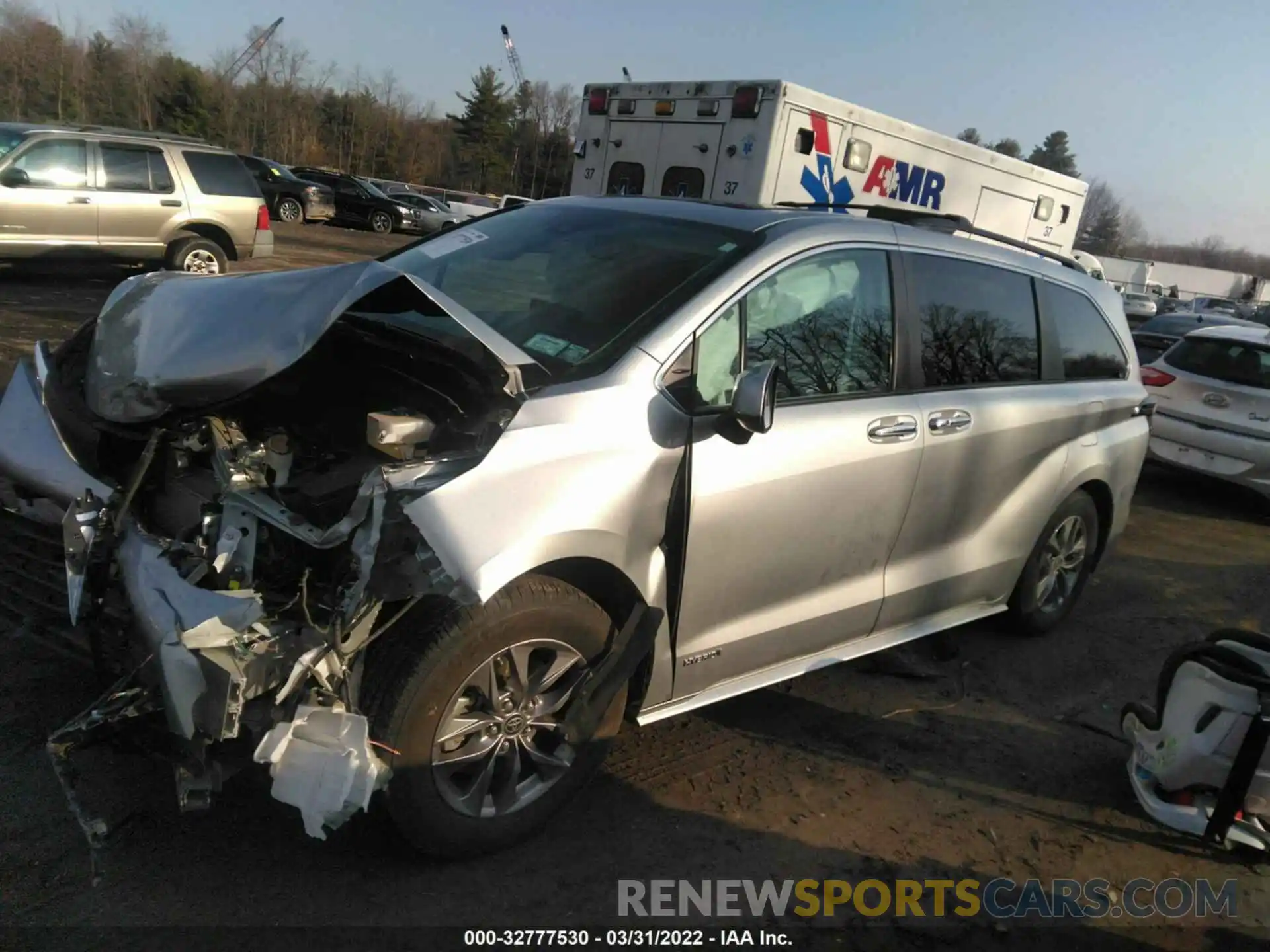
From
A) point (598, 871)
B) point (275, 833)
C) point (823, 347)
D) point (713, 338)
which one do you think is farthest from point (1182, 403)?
point (275, 833)

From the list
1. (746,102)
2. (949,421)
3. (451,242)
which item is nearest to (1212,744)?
(949,421)

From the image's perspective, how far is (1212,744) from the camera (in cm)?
317

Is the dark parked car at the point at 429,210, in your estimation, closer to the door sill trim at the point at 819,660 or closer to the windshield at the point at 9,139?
the windshield at the point at 9,139

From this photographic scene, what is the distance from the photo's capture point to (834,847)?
3.10 m

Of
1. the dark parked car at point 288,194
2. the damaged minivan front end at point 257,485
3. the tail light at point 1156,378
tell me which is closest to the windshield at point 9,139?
the damaged minivan front end at point 257,485

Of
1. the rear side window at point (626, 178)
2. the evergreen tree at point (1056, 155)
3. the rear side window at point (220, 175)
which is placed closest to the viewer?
the rear side window at point (626, 178)

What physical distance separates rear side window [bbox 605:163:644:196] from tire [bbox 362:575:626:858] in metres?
7.63

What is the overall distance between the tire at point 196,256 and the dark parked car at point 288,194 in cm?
1341

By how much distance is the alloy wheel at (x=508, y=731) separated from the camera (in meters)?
2.60

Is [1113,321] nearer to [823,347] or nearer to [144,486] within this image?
[823,347]

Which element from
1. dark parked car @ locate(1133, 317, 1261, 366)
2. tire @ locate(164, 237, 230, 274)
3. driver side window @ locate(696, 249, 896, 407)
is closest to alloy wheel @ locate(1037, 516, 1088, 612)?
driver side window @ locate(696, 249, 896, 407)

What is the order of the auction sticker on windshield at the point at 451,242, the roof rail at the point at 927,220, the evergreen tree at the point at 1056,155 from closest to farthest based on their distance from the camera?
the auction sticker on windshield at the point at 451,242, the roof rail at the point at 927,220, the evergreen tree at the point at 1056,155

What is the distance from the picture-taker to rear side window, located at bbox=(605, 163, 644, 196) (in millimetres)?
9633

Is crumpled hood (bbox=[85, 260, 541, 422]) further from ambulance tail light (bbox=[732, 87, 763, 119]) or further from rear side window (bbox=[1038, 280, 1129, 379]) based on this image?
ambulance tail light (bbox=[732, 87, 763, 119])
